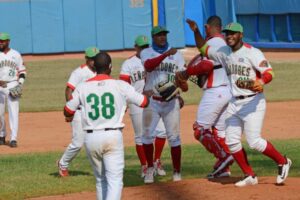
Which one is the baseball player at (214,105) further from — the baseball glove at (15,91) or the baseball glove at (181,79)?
the baseball glove at (15,91)

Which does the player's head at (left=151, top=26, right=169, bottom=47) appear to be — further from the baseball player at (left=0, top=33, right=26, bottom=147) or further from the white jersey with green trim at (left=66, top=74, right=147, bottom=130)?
the baseball player at (left=0, top=33, right=26, bottom=147)

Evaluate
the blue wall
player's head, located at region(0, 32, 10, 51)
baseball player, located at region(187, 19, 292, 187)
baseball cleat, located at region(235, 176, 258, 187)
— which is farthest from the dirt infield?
the blue wall

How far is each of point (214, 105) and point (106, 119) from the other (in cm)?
252

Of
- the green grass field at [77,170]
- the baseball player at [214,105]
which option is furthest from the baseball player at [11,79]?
the baseball player at [214,105]

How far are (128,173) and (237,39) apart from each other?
342cm

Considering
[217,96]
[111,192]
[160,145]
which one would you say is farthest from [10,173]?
[111,192]

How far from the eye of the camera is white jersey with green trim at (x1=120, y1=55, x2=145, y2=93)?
12.1 meters

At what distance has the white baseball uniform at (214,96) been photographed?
10.8 metres

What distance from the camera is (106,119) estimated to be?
858cm

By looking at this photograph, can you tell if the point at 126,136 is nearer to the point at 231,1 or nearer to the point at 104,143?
the point at 104,143

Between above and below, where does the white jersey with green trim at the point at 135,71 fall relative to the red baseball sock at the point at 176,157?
above

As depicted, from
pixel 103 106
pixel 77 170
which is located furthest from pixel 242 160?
pixel 77 170

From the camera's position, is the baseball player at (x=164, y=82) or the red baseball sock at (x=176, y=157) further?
the red baseball sock at (x=176, y=157)

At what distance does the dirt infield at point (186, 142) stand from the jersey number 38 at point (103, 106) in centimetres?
149
